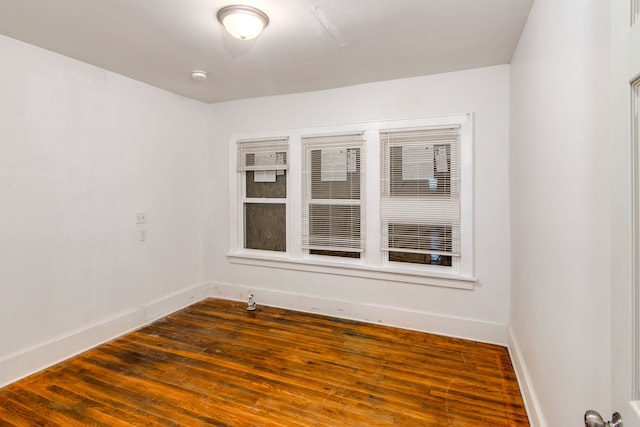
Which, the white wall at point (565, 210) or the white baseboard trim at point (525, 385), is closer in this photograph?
the white wall at point (565, 210)

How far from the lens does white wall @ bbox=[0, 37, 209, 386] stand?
2.47 m

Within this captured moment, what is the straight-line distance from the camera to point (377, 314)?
3467 mm

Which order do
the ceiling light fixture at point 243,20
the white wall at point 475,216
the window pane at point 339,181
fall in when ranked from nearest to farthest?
1. the ceiling light fixture at point 243,20
2. the white wall at point 475,216
3. the window pane at point 339,181

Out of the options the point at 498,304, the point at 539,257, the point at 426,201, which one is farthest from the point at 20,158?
the point at 498,304

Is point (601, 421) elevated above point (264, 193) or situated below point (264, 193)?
below

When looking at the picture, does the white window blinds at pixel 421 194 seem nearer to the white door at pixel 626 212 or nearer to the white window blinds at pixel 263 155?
the white window blinds at pixel 263 155

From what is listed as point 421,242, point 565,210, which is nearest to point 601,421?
point 565,210

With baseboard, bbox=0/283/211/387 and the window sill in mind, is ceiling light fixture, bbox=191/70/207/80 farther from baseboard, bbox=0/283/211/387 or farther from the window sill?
baseboard, bbox=0/283/211/387

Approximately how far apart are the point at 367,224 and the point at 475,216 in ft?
3.47

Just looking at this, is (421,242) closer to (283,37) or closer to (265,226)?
(265,226)

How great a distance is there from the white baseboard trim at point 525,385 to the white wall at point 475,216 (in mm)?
300

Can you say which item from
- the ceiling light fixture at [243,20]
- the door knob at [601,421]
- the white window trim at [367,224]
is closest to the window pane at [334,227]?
the white window trim at [367,224]

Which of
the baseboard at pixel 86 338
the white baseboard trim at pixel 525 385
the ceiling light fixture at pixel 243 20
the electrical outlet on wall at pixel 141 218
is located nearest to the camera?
the white baseboard trim at pixel 525 385

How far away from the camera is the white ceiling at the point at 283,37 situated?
6.66 feet
